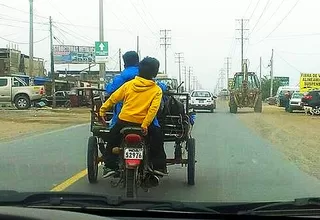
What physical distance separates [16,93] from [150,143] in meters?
33.2

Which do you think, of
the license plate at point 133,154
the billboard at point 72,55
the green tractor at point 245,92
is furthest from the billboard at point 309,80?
the license plate at point 133,154

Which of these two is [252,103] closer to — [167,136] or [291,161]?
[291,161]

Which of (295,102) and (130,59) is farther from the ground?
(130,59)

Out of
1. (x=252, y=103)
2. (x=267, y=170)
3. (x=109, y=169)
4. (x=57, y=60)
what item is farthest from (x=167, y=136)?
(x=57, y=60)

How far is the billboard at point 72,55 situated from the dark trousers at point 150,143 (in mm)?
79687

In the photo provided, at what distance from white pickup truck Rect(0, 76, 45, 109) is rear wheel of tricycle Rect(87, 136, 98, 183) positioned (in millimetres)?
31509

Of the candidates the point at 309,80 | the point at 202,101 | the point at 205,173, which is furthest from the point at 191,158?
the point at 309,80

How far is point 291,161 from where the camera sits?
40.5ft

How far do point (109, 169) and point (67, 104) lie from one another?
39.0 meters

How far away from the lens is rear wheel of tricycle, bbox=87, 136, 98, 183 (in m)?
8.72

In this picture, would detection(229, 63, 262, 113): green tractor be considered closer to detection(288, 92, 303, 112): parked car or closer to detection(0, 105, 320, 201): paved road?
Result: detection(288, 92, 303, 112): parked car

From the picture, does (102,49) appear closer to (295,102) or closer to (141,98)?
(295,102)

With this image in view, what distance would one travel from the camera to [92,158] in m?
8.72

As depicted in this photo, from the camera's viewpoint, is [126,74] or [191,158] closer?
[126,74]
